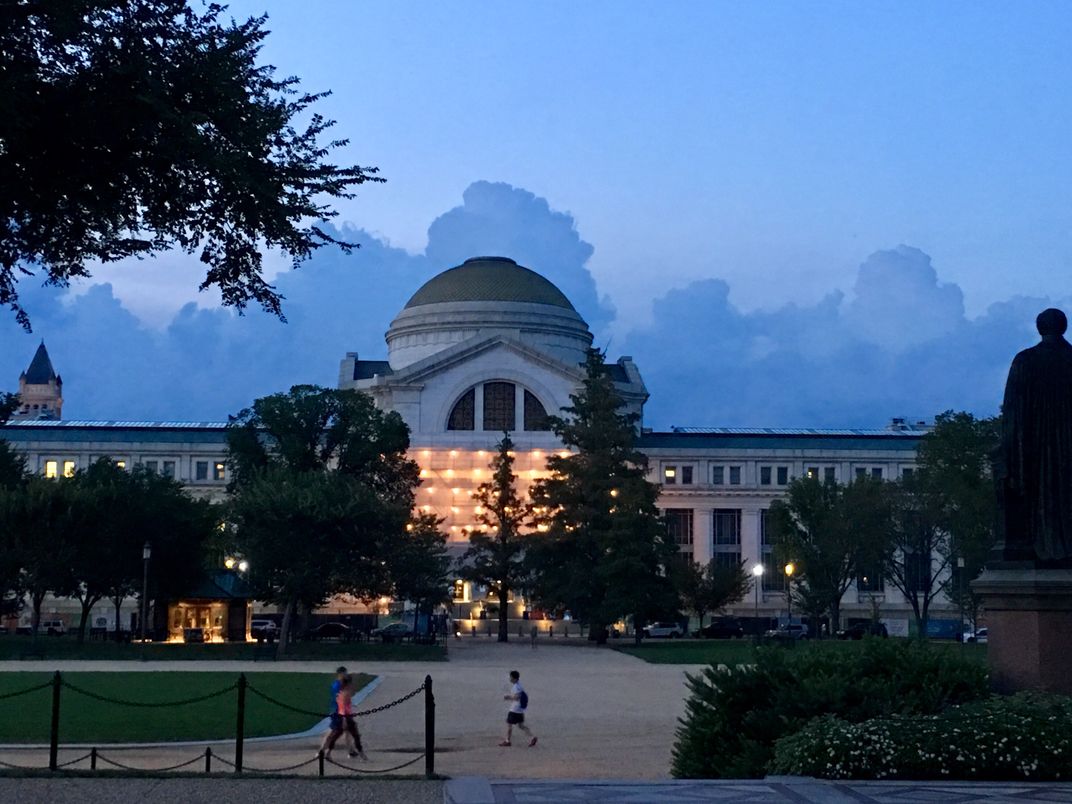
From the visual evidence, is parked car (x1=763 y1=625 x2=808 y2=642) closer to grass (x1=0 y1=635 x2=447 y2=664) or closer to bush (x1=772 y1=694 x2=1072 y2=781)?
grass (x1=0 y1=635 x2=447 y2=664)

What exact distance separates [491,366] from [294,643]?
2105 inches

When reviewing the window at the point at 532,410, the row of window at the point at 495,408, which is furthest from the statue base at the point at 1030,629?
the row of window at the point at 495,408

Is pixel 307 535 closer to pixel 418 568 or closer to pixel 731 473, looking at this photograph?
pixel 418 568

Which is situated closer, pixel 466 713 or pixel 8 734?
pixel 8 734

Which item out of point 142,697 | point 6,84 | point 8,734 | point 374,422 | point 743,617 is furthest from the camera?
point 743,617

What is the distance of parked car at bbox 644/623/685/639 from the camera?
97.2 meters

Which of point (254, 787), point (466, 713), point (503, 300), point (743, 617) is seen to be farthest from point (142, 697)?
point (503, 300)

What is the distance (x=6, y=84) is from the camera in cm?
1330

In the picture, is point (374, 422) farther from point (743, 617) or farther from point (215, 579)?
point (743, 617)

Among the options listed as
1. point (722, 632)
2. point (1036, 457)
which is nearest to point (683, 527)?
point (722, 632)

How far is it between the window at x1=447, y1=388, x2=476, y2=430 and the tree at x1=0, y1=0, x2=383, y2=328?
101830mm

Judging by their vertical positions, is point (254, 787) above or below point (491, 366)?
below

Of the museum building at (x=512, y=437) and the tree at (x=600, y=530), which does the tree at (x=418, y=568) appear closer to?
the tree at (x=600, y=530)

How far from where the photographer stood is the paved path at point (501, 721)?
2309cm
